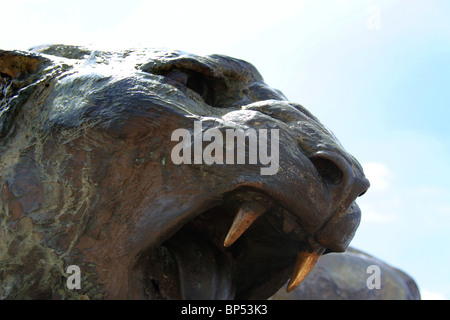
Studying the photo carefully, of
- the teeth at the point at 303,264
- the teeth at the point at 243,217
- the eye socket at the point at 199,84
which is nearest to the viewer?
the teeth at the point at 243,217

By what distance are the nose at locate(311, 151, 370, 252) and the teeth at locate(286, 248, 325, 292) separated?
69 mm

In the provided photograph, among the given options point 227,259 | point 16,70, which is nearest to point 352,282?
point 227,259

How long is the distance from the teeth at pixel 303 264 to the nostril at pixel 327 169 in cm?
28

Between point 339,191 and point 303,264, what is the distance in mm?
343

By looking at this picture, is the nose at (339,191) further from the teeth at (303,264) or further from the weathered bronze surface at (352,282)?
the weathered bronze surface at (352,282)

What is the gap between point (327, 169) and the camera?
196 centimetres

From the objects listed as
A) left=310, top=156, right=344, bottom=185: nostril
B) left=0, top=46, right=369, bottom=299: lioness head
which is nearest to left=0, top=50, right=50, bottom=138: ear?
left=0, top=46, right=369, bottom=299: lioness head

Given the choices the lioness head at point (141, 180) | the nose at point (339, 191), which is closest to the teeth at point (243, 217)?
the lioness head at point (141, 180)


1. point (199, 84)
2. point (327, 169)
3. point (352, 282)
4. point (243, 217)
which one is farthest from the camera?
point (352, 282)

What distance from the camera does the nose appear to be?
6.26ft

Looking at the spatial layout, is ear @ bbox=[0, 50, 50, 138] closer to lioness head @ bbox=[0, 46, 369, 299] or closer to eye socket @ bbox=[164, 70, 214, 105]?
lioness head @ bbox=[0, 46, 369, 299]

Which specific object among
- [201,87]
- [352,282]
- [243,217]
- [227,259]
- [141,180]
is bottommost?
[352,282]

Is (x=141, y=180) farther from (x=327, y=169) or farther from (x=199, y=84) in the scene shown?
(x=327, y=169)

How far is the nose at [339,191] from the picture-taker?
1.91 meters
